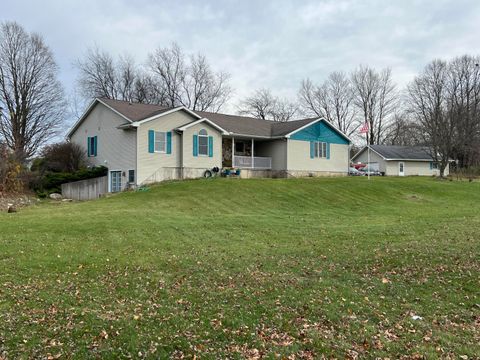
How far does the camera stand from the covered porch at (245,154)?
30.2 m

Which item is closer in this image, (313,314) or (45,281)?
(313,314)

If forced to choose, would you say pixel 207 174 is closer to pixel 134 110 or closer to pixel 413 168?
pixel 134 110

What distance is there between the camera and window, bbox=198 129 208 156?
89.7 ft

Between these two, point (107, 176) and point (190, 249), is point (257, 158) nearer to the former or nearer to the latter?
point (107, 176)

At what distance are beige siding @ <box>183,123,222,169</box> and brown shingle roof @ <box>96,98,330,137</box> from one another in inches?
75.8

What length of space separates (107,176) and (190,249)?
1870 centimetres

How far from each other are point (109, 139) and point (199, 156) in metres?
6.04

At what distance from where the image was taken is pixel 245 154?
32.2m

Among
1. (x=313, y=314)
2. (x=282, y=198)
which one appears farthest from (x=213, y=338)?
(x=282, y=198)

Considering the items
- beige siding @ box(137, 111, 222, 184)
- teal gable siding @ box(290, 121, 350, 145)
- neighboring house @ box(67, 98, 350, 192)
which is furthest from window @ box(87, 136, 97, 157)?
teal gable siding @ box(290, 121, 350, 145)

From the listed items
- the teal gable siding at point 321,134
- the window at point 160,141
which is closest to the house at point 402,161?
the teal gable siding at point 321,134

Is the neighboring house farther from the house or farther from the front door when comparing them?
the house

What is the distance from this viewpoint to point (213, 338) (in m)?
4.95

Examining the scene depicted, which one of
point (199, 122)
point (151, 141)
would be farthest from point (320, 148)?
point (151, 141)
